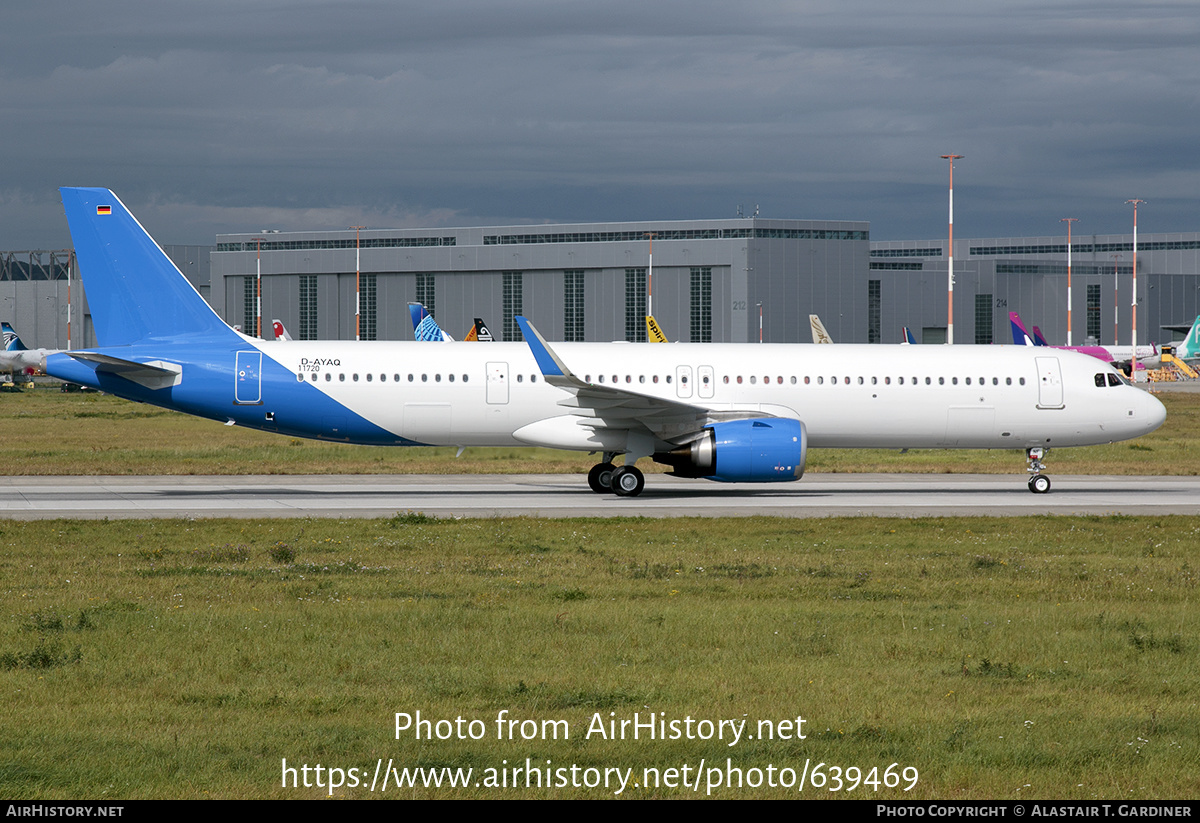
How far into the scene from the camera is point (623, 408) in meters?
26.7

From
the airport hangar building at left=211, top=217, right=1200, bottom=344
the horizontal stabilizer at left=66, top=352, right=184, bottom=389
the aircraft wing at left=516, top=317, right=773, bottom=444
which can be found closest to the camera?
the aircraft wing at left=516, top=317, right=773, bottom=444

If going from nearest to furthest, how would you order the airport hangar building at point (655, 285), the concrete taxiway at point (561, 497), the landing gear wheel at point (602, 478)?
the concrete taxiway at point (561, 497) → the landing gear wheel at point (602, 478) → the airport hangar building at point (655, 285)

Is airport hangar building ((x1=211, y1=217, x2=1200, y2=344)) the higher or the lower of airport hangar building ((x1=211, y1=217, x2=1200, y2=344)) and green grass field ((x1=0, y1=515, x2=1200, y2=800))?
the higher

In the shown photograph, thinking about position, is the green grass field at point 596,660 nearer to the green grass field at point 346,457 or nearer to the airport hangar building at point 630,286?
the green grass field at point 346,457

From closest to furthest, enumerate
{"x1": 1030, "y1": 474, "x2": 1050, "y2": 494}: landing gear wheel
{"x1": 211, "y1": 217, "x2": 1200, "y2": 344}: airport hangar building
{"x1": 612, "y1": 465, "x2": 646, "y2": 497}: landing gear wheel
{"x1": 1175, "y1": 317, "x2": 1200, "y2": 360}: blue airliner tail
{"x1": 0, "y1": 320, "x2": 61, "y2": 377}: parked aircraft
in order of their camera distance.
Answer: {"x1": 612, "y1": 465, "x2": 646, "y2": 497}: landing gear wheel < {"x1": 1030, "y1": 474, "x2": 1050, "y2": 494}: landing gear wheel < {"x1": 0, "y1": 320, "x2": 61, "y2": 377}: parked aircraft < {"x1": 1175, "y1": 317, "x2": 1200, "y2": 360}: blue airliner tail < {"x1": 211, "y1": 217, "x2": 1200, "y2": 344}: airport hangar building

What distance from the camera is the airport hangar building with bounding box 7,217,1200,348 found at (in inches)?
4318

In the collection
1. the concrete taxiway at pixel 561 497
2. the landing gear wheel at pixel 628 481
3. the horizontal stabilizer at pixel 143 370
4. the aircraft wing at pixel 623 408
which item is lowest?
the concrete taxiway at pixel 561 497

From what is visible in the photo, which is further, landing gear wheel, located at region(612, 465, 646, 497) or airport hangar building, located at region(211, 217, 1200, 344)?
airport hangar building, located at region(211, 217, 1200, 344)

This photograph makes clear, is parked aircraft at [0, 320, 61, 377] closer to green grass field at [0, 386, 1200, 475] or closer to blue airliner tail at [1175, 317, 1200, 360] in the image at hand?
green grass field at [0, 386, 1200, 475]

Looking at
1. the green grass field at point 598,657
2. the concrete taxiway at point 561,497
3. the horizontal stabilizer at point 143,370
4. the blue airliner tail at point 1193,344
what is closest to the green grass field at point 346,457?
the concrete taxiway at point 561,497

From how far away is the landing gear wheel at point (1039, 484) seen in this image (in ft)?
94.7

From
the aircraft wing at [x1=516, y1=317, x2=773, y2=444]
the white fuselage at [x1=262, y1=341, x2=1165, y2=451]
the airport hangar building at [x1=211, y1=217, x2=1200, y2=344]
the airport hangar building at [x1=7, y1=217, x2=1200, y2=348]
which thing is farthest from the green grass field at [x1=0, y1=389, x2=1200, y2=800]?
the airport hangar building at [x1=7, y1=217, x2=1200, y2=348]

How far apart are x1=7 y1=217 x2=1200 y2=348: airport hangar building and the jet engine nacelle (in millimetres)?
80952

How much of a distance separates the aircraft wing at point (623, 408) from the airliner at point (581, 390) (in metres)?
0.05
